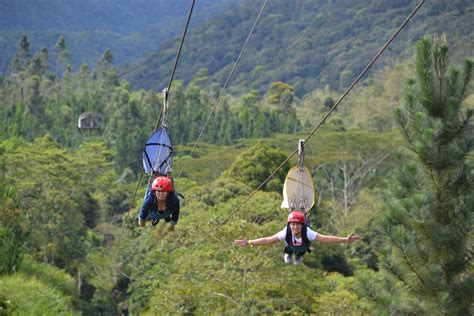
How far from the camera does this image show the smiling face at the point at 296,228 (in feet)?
32.6

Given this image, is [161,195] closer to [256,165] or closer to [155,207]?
[155,207]

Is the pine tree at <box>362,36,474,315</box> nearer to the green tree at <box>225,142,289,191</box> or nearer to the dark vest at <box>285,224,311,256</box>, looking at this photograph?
the dark vest at <box>285,224,311,256</box>

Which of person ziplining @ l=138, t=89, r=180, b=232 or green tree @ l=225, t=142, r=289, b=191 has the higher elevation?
person ziplining @ l=138, t=89, r=180, b=232

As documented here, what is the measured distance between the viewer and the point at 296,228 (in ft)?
32.7

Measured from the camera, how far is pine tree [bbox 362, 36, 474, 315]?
50.9 ft

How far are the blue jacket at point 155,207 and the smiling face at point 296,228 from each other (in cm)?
167

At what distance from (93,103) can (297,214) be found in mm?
69881

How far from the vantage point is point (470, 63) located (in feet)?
47.7

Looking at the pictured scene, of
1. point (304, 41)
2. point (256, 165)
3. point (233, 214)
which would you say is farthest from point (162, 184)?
point (304, 41)

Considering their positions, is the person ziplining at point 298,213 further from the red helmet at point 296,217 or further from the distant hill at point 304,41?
the distant hill at point 304,41

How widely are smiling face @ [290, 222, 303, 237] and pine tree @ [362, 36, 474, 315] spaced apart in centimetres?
569

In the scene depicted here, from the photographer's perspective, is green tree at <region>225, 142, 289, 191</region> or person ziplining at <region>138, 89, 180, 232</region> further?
green tree at <region>225, 142, 289, 191</region>

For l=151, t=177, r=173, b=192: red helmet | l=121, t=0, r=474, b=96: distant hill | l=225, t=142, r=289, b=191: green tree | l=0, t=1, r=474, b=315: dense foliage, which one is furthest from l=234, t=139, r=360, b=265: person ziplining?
l=121, t=0, r=474, b=96: distant hill

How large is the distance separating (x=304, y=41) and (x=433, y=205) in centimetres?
13391
